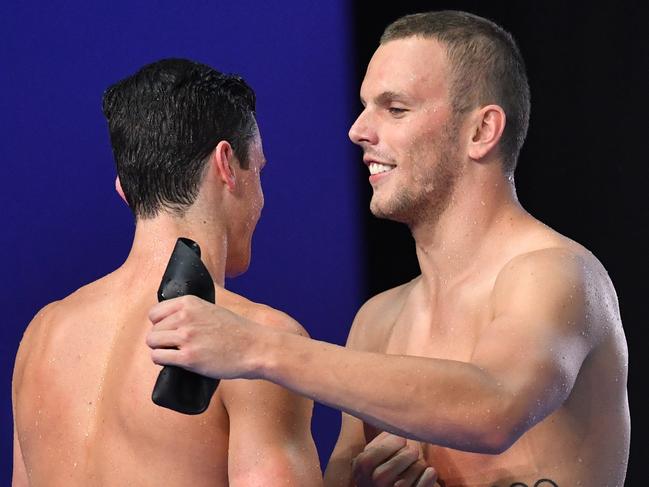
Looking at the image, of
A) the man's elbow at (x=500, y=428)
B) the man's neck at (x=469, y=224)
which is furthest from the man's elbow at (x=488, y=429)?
the man's neck at (x=469, y=224)

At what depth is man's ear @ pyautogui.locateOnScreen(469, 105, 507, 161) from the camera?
2045mm

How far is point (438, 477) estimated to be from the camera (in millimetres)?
1978

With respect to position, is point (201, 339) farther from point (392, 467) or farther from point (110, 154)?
point (110, 154)

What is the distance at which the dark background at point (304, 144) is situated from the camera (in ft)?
8.83

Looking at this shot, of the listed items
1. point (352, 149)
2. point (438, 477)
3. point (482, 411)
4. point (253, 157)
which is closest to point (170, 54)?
point (352, 149)

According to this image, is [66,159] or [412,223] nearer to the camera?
[412,223]

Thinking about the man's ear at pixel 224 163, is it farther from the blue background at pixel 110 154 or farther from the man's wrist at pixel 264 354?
the blue background at pixel 110 154

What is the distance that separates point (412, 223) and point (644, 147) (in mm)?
846

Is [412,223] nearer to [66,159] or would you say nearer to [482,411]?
[482,411]

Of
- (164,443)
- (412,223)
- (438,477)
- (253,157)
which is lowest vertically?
(438,477)

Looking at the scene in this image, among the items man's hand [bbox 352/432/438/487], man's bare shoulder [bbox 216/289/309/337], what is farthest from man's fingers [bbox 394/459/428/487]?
man's bare shoulder [bbox 216/289/309/337]

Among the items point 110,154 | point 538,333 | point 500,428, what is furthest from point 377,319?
point 110,154

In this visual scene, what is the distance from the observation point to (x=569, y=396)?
1.89m

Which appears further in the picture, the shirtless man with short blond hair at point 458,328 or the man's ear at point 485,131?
the man's ear at point 485,131
